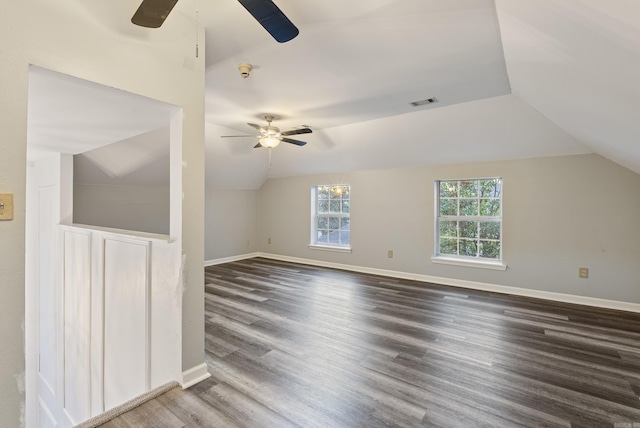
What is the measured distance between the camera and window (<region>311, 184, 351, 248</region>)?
6.01 metres

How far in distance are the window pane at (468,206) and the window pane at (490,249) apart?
51 centimetres

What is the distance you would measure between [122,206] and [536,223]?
250 inches

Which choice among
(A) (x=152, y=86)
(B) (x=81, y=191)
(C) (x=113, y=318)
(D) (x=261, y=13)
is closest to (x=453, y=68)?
(D) (x=261, y=13)

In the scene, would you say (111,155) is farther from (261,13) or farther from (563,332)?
(563,332)

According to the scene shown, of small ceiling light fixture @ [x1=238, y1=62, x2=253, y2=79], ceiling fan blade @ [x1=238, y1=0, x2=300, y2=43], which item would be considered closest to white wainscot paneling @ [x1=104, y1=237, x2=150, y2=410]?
small ceiling light fixture @ [x1=238, y1=62, x2=253, y2=79]

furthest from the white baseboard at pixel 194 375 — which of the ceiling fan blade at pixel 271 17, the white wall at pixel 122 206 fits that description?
the white wall at pixel 122 206

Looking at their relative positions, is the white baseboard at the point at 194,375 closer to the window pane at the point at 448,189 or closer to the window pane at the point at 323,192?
the window pane at the point at 448,189

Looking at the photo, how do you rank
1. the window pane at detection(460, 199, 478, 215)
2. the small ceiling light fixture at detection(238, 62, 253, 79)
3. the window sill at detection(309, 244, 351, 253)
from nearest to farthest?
1. the small ceiling light fixture at detection(238, 62, 253, 79)
2. the window pane at detection(460, 199, 478, 215)
3. the window sill at detection(309, 244, 351, 253)

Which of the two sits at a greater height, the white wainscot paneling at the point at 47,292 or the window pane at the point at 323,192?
the window pane at the point at 323,192

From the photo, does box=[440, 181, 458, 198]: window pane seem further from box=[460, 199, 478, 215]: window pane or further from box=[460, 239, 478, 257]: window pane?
box=[460, 239, 478, 257]: window pane

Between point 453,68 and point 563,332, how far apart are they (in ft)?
9.22

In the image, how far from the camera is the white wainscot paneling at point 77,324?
9.56 feet

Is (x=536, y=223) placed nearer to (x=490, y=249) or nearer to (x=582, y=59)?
(x=490, y=249)

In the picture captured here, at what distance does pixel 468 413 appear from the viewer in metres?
1.77
